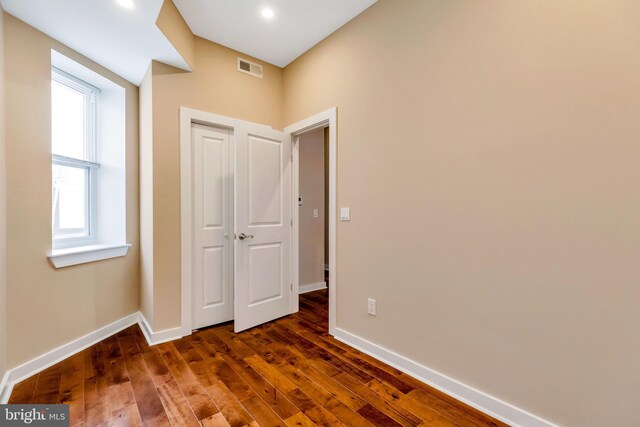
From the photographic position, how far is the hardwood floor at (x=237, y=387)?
5.06 feet

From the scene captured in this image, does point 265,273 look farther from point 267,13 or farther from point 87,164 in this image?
point 267,13

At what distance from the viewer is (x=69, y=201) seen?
2465mm

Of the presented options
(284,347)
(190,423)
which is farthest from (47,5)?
(284,347)

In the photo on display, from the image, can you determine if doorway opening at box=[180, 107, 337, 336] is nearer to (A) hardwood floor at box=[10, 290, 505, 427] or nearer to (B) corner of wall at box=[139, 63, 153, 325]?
(B) corner of wall at box=[139, 63, 153, 325]

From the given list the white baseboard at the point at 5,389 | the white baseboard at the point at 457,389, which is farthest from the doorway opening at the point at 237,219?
the white baseboard at the point at 5,389

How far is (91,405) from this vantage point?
1.63 metres

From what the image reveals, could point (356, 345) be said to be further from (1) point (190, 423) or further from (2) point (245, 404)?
(1) point (190, 423)

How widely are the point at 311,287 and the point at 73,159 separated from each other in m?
2.99

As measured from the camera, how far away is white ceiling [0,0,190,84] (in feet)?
5.90

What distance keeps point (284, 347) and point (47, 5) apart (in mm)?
2896

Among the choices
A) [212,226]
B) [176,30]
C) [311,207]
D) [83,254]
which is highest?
[176,30]

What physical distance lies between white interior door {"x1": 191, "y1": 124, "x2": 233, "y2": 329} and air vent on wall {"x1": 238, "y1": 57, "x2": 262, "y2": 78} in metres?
0.70

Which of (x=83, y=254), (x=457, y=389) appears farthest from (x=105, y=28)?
(x=457, y=389)

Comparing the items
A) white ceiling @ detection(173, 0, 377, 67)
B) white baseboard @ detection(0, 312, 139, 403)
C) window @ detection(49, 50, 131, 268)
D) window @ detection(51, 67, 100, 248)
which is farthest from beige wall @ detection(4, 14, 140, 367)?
white ceiling @ detection(173, 0, 377, 67)
